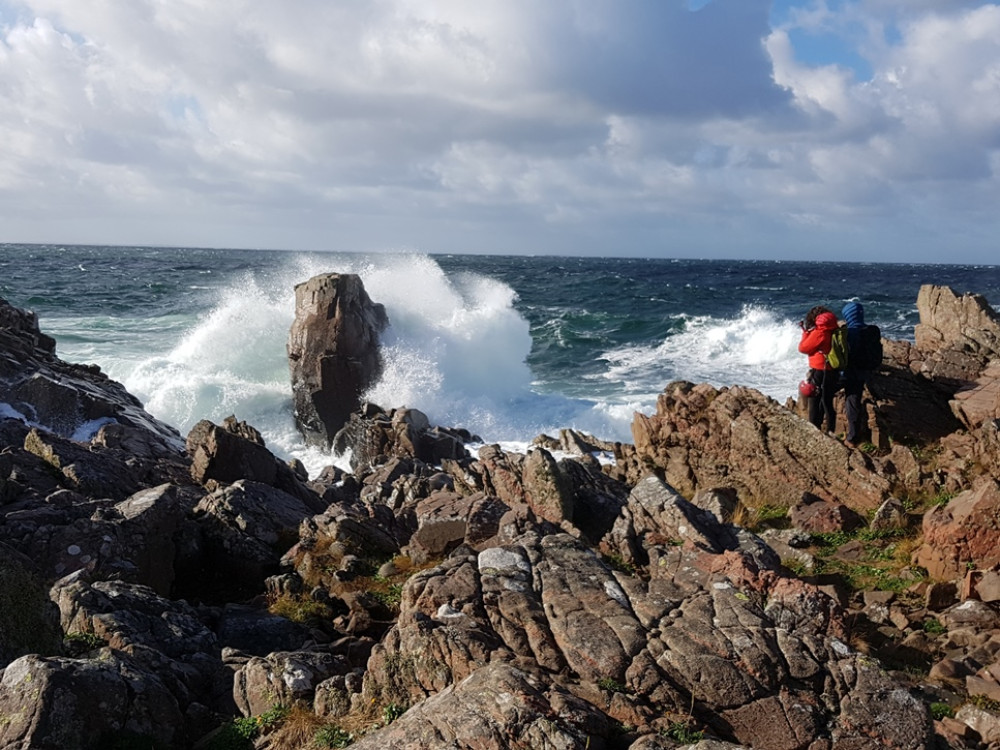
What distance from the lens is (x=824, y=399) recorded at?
13.6 meters

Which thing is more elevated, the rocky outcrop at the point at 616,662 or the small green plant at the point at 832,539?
the rocky outcrop at the point at 616,662

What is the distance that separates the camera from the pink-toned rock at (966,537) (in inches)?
355

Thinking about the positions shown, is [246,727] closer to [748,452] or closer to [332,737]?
[332,737]

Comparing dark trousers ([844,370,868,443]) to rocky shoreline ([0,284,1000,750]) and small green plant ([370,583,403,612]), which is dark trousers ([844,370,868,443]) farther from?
small green plant ([370,583,403,612])

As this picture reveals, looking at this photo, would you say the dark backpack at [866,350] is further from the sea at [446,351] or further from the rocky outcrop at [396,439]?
the sea at [446,351]

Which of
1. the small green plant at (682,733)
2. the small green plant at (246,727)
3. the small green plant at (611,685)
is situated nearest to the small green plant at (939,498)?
the small green plant at (611,685)

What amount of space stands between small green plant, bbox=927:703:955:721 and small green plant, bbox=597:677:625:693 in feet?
8.93

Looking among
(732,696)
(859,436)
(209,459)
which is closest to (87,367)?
(209,459)

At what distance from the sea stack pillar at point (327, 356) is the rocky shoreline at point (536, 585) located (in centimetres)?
866

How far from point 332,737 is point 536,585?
2.03 metres

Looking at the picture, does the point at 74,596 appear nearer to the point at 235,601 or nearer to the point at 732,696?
the point at 235,601

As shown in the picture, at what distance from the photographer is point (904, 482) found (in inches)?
474

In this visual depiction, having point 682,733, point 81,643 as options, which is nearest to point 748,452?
point 682,733

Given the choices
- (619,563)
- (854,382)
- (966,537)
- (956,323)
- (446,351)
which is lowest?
(446,351)
